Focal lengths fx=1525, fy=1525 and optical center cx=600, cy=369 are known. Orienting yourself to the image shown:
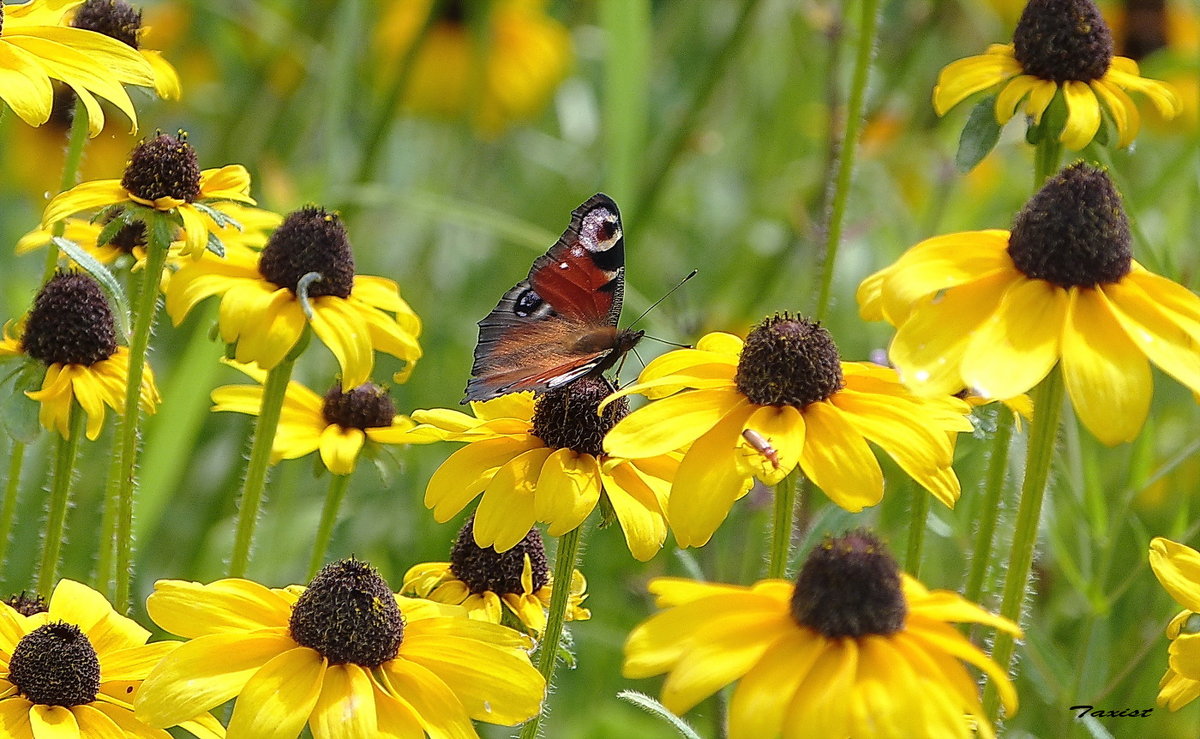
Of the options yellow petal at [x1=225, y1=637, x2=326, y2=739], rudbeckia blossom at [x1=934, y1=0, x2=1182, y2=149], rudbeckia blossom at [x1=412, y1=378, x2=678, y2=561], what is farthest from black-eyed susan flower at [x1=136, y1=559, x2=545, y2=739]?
rudbeckia blossom at [x1=934, y1=0, x2=1182, y2=149]

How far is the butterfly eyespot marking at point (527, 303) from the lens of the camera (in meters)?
1.69

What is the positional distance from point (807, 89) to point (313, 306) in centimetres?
271

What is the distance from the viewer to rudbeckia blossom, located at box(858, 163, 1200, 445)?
3.78 ft

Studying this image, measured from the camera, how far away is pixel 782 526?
131 cm

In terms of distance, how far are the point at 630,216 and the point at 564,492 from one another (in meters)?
1.48

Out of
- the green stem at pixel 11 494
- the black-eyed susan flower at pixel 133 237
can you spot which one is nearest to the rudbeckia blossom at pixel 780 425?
the black-eyed susan flower at pixel 133 237

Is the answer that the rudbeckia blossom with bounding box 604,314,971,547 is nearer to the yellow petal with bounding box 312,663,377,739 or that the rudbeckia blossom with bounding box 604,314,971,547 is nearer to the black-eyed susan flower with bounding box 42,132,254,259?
the yellow petal with bounding box 312,663,377,739

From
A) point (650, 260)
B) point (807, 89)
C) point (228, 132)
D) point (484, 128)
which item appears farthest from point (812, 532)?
point (484, 128)

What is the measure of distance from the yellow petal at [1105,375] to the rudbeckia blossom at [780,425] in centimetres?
10

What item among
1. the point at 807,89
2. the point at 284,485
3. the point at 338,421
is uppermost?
the point at 807,89

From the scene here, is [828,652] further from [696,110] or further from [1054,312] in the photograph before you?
[696,110]

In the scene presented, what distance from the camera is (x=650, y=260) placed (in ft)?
12.8

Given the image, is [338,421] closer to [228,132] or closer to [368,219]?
[228,132]

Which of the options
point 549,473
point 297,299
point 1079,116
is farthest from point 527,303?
point 1079,116
